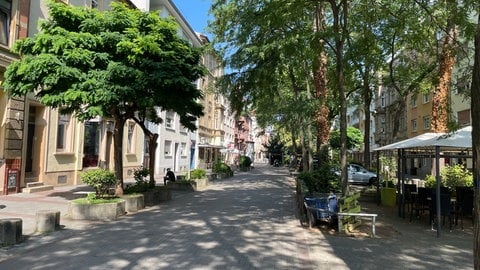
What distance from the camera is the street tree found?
39.7 feet

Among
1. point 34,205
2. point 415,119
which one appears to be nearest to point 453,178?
point 34,205

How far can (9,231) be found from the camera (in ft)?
26.4

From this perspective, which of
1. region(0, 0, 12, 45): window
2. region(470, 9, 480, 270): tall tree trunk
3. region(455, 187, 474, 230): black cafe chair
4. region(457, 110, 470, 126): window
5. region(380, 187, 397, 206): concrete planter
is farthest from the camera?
region(457, 110, 470, 126): window

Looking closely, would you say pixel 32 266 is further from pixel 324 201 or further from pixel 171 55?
pixel 171 55

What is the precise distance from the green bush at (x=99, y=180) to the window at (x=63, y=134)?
8.77m

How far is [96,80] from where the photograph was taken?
12430mm

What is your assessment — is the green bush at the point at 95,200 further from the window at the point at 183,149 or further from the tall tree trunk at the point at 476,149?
the window at the point at 183,149

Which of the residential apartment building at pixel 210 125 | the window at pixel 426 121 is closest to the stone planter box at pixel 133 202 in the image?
the residential apartment building at pixel 210 125

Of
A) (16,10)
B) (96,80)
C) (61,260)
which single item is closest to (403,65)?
(96,80)

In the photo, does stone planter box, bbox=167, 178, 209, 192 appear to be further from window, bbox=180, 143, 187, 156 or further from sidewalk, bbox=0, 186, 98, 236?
window, bbox=180, 143, 187, 156

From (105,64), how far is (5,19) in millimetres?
5778

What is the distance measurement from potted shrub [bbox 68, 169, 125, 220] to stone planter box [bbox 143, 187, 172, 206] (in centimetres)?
218

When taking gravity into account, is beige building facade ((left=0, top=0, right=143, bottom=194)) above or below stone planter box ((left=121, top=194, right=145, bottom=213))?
above

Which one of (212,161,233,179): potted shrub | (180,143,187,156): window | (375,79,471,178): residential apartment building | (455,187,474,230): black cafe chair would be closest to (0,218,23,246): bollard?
(455,187,474,230): black cafe chair
